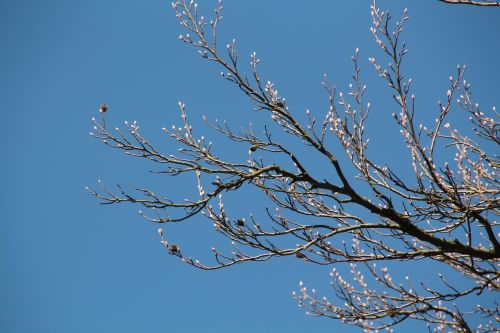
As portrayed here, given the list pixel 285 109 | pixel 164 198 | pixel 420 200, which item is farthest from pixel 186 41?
pixel 420 200

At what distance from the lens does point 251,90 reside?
343 centimetres

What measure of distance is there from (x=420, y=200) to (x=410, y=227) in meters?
0.33

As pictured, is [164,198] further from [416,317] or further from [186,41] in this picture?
[416,317]

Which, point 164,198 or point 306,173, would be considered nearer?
point 164,198

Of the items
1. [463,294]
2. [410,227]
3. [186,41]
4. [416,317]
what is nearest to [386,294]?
[416,317]

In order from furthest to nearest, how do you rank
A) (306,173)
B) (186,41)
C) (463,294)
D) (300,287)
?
(300,287), (186,41), (463,294), (306,173)

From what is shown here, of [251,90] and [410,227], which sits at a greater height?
[251,90]

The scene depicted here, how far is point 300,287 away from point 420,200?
6.14ft

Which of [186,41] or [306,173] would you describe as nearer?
[306,173]

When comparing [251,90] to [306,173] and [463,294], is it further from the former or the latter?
[463,294]

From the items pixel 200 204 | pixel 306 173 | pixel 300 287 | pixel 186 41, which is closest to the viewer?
pixel 200 204

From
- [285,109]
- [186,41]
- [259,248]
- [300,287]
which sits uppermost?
[186,41]

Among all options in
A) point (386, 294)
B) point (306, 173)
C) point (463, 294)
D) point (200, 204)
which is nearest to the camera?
point (200, 204)

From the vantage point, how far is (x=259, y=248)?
3.28m
